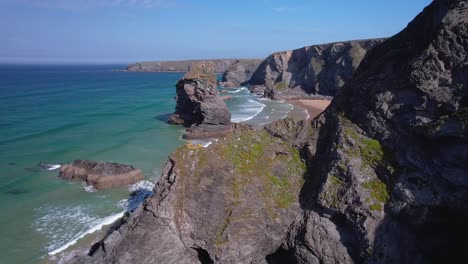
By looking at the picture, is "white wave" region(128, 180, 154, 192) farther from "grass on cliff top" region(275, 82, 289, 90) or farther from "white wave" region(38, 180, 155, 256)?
"grass on cliff top" region(275, 82, 289, 90)

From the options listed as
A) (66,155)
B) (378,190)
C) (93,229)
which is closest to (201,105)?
(66,155)

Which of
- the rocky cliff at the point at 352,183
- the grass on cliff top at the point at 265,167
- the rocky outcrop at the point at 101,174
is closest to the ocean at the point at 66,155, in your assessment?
the rocky outcrop at the point at 101,174

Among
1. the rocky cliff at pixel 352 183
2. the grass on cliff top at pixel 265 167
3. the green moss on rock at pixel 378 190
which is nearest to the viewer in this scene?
the rocky cliff at pixel 352 183

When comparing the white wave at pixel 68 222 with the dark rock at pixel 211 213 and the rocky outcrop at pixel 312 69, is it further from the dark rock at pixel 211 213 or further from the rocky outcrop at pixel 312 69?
the rocky outcrop at pixel 312 69

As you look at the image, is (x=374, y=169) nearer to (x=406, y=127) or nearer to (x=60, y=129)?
(x=406, y=127)

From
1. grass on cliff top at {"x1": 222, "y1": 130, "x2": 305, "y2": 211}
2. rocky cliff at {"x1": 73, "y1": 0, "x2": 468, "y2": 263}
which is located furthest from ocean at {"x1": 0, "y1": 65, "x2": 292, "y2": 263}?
grass on cliff top at {"x1": 222, "y1": 130, "x2": 305, "y2": 211}

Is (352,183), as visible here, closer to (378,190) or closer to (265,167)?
(378,190)

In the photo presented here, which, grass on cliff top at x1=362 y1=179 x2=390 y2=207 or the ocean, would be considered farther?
the ocean
